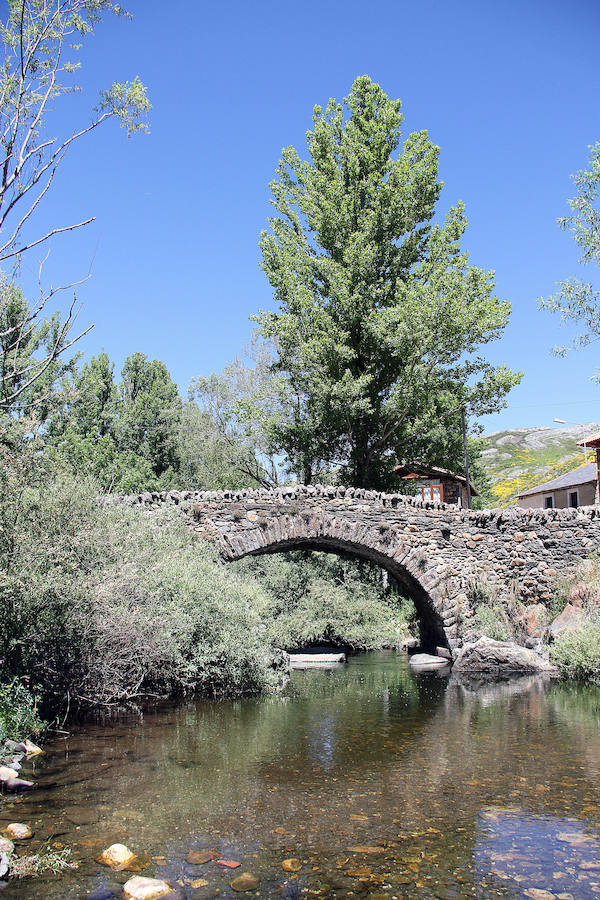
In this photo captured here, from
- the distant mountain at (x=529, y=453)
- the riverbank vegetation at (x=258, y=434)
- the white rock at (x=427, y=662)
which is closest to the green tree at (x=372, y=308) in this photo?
the riverbank vegetation at (x=258, y=434)

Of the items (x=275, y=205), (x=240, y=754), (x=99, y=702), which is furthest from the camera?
(x=275, y=205)

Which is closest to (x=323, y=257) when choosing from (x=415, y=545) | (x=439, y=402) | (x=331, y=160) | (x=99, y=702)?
(x=331, y=160)

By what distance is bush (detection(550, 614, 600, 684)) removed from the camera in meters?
13.2

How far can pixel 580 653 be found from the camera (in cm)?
1325

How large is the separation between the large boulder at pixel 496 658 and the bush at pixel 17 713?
9984 mm

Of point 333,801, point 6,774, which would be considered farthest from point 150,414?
point 333,801

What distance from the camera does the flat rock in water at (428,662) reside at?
16.0 m

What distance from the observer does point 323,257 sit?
21.6 m

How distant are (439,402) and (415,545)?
22.1 feet

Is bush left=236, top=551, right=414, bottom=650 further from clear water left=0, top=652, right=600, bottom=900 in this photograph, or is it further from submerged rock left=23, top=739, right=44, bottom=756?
submerged rock left=23, top=739, right=44, bottom=756

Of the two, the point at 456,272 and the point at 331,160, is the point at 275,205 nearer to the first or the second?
the point at 331,160

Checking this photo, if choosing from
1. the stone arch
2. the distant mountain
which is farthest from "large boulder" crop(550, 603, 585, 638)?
the distant mountain

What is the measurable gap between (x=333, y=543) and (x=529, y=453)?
80.6 m

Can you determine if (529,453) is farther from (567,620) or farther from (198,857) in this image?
(198,857)
